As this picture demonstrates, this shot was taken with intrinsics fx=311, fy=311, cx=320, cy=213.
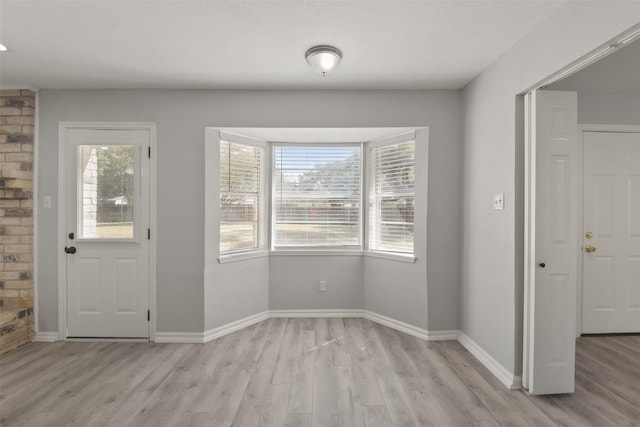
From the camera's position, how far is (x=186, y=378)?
247 cm

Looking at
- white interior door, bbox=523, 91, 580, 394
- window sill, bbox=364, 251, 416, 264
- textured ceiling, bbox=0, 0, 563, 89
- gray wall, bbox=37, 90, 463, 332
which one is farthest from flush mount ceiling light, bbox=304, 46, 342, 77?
window sill, bbox=364, 251, 416, 264

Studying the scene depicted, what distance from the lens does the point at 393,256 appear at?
3506mm

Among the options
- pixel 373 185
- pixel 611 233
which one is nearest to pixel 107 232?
pixel 373 185

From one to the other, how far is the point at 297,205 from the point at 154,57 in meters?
2.10

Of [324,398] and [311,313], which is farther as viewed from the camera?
[311,313]

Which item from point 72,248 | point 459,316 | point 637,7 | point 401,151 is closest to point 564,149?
point 637,7

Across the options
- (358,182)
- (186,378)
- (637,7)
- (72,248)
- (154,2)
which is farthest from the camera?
(358,182)

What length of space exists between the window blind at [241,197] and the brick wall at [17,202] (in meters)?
1.90

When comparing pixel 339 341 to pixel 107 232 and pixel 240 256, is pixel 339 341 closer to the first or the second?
pixel 240 256

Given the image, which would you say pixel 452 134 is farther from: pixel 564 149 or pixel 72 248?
pixel 72 248

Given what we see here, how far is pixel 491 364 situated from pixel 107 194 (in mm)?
3949

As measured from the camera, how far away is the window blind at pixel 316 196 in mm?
3900

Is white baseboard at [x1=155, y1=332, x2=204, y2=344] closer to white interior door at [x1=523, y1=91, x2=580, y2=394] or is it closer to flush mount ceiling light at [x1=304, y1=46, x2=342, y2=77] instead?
flush mount ceiling light at [x1=304, y1=46, x2=342, y2=77]

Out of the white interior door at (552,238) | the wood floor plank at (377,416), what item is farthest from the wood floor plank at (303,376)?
the white interior door at (552,238)
